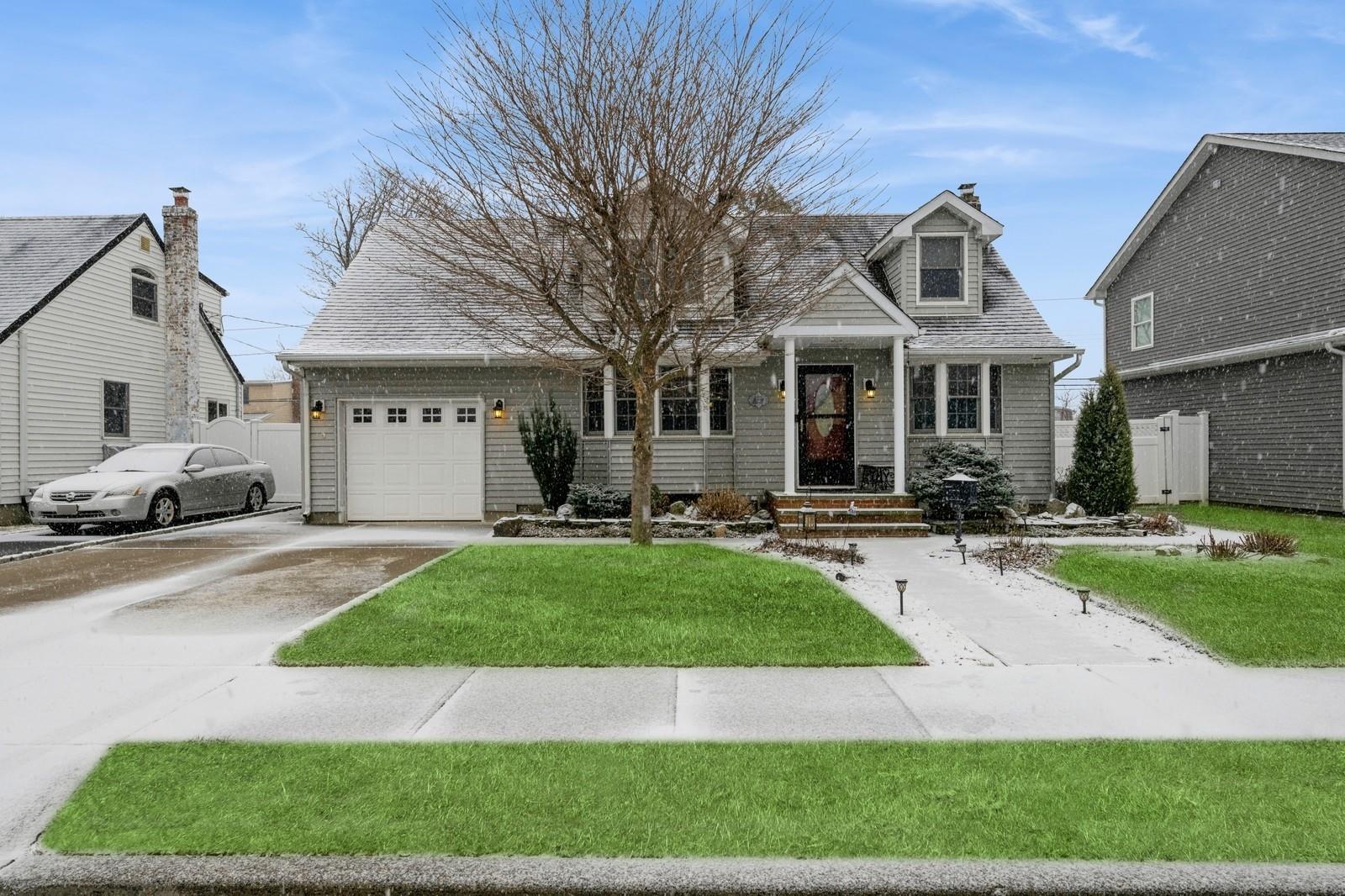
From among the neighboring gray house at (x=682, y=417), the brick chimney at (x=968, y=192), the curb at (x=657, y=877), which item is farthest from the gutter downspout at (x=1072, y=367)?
the curb at (x=657, y=877)

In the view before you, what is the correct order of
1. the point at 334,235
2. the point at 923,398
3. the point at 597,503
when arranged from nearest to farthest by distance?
the point at 597,503
the point at 923,398
the point at 334,235

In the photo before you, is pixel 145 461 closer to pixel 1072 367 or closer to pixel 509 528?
pixel 509 528

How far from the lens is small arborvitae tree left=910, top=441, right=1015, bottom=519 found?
1323 centimetres

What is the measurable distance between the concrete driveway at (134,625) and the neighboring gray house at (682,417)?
229 centimetres

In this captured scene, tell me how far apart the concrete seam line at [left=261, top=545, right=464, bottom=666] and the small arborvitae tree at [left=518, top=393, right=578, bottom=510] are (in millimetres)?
4114

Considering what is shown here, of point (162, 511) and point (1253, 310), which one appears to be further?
point (1253, 310)

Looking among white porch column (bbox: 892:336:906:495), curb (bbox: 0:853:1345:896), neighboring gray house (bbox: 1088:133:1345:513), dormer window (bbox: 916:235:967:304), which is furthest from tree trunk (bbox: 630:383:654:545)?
neighboring gray house (bbox: 1088:133:1345:513)

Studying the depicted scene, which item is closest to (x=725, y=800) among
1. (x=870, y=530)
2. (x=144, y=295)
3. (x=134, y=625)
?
(x=134, y=625)

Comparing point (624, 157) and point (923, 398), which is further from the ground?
point (624, 157)

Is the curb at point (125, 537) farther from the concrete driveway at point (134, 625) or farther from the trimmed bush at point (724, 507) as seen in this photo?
the trimmed bush at point (724, 507)

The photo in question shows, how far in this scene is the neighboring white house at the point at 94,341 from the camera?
1545cm

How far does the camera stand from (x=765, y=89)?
33.2ft

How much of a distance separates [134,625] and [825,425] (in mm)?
11282

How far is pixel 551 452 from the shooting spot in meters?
13.6
